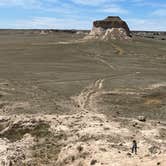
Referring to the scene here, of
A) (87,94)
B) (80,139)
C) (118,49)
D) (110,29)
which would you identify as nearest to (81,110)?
(87,94)

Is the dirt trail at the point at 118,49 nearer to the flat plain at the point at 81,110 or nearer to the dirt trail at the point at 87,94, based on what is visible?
the flat plain at the point at 81,110

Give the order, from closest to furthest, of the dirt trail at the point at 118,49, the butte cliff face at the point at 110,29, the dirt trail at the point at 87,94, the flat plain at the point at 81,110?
the flat plain at the point at 81,110 → the dirt trail at the point at 87,94 → the dirt trail at the point at 118,49 → the butte cliff face at the point at 110,29

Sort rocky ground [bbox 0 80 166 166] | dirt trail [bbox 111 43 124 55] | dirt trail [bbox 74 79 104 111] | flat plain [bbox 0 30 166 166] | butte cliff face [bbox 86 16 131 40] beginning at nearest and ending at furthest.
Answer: rocky ground [bbox 0 80 166 166]
flat plain [bbox 0 30 166 166]
dirt trail [bbox 74 79 104 111]
dirt trail [bbox 111 43 124 55]
butte cliff face [bbox 86 16 131 40]

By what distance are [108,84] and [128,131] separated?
20056mm

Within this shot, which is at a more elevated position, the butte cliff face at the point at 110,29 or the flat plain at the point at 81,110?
the butte cliff face at the point at 110,29

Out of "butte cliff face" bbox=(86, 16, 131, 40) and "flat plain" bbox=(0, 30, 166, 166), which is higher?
"butte cliff face" bbox=(86, 16, 131, 40)

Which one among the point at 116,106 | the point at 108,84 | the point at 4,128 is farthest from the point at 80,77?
the point at 4,128

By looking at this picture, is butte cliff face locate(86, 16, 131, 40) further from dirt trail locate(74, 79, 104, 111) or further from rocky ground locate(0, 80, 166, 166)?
rocky ground locate(0, 80, 166, 166)

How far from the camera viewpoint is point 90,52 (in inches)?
3295

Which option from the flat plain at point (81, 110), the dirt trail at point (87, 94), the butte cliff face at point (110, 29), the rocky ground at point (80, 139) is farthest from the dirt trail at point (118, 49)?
the rocky ground at point (80, 139)

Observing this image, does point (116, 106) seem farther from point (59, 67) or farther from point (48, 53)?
point (48, 53)

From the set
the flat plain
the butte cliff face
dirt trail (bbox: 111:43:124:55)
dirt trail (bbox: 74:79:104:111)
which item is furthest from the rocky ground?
the butte cliff face

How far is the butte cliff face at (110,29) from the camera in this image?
366 ft

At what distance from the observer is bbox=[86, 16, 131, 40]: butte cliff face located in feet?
366
